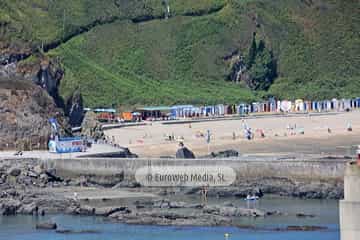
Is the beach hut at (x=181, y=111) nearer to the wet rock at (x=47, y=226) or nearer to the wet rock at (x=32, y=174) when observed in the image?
the wet rock at (x=32, y=174)

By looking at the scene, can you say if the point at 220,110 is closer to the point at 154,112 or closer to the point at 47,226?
the point at 154,112

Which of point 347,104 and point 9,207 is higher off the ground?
point 347,104

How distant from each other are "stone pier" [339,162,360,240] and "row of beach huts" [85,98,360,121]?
68285 mm

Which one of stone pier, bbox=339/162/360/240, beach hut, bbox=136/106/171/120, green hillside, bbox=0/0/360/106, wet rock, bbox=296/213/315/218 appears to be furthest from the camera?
green hillside, bbox=0/0/360/106

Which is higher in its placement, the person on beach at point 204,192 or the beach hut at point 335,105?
the beach hut at point 335,105

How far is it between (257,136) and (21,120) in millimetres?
18398

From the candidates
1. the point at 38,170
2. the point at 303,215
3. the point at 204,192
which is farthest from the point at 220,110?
the point at 303,215

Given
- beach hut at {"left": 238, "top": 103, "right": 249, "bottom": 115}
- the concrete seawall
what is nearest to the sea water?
the concrete seawall

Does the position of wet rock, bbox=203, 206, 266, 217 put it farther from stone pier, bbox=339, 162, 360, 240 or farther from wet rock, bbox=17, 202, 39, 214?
stone pier, bbox=339, 162, 360, 240

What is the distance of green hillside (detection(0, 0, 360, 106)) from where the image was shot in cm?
10588

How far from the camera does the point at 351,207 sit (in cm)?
2273

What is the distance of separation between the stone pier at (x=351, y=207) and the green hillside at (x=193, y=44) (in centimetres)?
7869

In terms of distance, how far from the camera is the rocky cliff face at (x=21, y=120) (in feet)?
212

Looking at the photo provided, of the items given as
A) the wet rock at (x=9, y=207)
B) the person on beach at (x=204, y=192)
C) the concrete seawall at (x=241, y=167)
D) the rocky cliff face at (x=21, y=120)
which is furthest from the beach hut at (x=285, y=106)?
the wet rock at (x=9, y=207)
